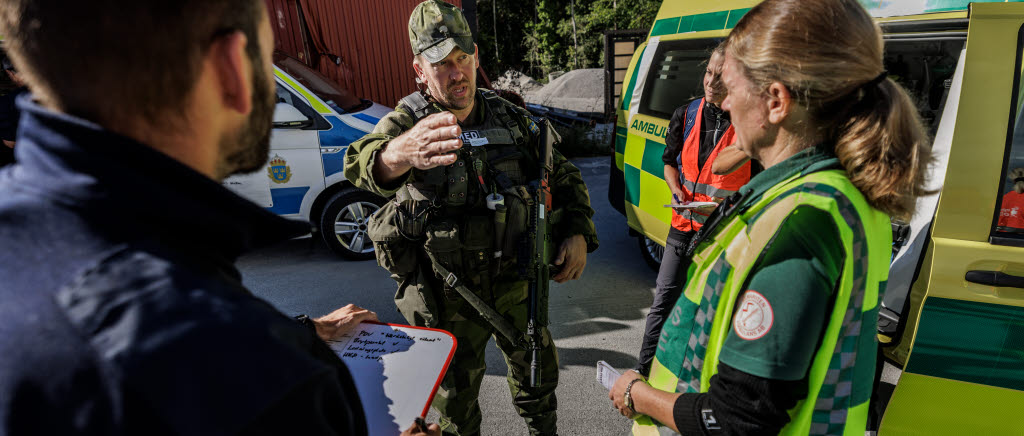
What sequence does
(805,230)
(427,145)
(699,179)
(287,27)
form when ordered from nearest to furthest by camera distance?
(805,230) → (427,145) → (699,179) → (287,27)

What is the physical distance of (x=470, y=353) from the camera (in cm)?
200

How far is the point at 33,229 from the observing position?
0.50 meters

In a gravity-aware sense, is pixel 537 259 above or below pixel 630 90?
below

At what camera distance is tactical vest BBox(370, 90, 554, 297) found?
1813 mm

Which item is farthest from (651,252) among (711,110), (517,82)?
(517,82)

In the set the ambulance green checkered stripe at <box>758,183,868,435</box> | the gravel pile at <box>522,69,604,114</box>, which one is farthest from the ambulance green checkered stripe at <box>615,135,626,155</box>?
the gravel pile at <box>522,69,604,114</box>

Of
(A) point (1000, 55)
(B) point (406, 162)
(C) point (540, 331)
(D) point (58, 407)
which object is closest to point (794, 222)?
(D) point (58, 407)

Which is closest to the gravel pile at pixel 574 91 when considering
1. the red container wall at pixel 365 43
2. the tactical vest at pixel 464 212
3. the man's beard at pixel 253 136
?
the red container wall at pixel 365 43

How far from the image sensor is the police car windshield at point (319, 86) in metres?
4.13

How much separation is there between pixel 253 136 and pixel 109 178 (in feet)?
0.67

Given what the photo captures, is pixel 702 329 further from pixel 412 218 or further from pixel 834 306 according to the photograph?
pixel 412 218

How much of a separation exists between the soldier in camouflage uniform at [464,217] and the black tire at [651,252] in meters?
1.89

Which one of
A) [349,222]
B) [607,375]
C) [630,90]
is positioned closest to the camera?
[607,375]

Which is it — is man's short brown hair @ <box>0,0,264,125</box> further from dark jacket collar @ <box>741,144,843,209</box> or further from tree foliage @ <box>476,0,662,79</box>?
tree foliage @ <box>476,0,662,79</box>
